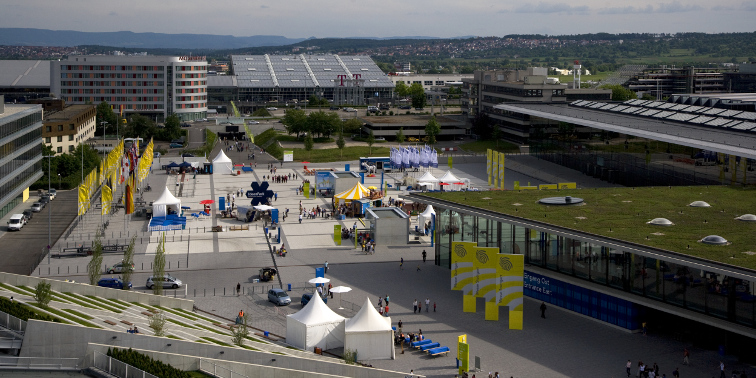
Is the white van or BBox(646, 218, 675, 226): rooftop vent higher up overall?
BBox(646, 218, 675, 226): rooftop vent

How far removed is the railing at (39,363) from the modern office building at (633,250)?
77.2ft

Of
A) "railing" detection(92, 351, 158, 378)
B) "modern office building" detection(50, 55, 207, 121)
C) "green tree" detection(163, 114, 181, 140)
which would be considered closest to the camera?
"railing" detection(92, 351, 158, 378)

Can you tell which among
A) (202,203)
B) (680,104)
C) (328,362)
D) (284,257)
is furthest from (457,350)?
(680,104)

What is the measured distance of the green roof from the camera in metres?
41.2

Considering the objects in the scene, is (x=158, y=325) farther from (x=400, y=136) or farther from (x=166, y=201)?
(x=400, y=136)

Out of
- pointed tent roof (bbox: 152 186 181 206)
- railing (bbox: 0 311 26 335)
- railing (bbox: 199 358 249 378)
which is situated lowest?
railing (bbox: 199 358 249 378)

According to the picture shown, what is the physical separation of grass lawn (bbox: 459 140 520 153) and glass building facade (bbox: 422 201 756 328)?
7237cm

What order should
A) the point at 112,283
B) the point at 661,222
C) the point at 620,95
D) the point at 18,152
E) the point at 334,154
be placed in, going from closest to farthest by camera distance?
the point at 661,222
the point at 112,283
the point at 18,152
the point at 334,154
the point at 620,95

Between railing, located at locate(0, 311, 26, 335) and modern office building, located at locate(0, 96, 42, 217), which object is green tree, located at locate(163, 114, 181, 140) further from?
railing, located at locate(0, 311, 26, 335)

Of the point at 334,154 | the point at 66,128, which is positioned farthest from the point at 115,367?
the point at 334,154

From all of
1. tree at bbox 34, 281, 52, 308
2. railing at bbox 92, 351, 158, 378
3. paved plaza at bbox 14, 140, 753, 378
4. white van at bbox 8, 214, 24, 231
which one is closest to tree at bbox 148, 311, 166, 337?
railing at bbox 92, 351, 158, 378

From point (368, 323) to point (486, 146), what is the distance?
9306 cm

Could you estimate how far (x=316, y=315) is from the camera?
41.1 meters

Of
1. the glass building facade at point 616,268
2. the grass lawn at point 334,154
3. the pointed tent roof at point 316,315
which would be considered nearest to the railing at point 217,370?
the pointed tent roof at point 316,315
